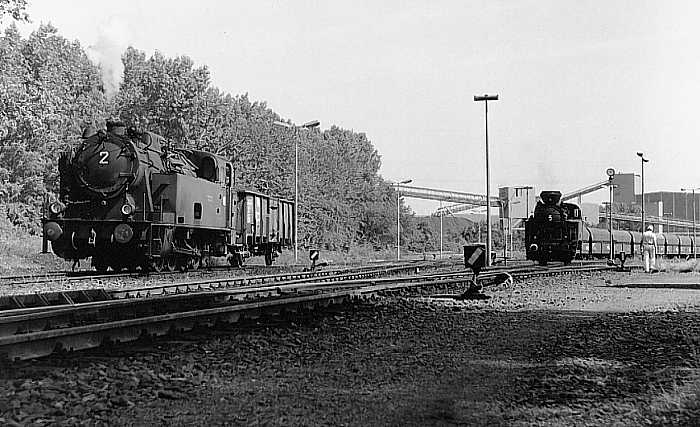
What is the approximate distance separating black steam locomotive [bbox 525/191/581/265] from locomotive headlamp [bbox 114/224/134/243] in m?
24.2

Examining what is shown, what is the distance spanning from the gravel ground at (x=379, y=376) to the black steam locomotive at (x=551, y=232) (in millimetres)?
26602

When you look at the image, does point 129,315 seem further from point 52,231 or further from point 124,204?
point 52,231

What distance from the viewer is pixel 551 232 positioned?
39312mm

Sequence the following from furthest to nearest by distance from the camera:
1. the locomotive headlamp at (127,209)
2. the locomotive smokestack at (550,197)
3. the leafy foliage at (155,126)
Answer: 1. the locomotive smokestack at (550,197)
2. the leafy foliage at (155,126)
3. the locomotive headlamp at (127,209)

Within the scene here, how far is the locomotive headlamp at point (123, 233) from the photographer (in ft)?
70.0

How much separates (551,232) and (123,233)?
969 inches

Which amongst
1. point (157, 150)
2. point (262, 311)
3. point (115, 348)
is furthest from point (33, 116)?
point (115, 348)

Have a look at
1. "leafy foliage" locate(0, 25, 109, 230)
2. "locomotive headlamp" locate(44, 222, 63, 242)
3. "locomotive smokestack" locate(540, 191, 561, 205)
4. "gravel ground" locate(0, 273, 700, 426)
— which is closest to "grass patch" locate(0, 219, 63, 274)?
"leafy foliage" locate(0, 25, 109, 230)

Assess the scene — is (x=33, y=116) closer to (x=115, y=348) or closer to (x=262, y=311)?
(x=262, y=311)

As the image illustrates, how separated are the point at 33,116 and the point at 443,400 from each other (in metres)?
26.0

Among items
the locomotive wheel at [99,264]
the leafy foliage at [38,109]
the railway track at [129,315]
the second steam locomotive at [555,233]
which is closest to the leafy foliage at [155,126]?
the leafy foliage at [38,109]

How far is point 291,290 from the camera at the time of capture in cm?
1736

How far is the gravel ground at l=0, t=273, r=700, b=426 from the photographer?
19.9 feet

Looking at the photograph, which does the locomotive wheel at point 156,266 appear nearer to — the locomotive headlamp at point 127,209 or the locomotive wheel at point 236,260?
the locomotive headlamp at point 127,209
